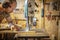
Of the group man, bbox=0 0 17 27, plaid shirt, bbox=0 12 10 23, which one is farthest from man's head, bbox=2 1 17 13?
plaid shirt, bbox=0 12 10 23

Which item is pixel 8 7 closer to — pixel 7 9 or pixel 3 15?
pixel 7 9

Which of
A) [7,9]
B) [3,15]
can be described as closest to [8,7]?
[7,9]

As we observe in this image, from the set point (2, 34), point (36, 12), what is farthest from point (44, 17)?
point (2, 34)

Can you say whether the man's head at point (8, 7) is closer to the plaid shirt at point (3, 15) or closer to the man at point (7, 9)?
the man at point (7, 9)

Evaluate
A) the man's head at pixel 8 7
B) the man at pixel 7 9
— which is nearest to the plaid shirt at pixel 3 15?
the man at pixel 7 9

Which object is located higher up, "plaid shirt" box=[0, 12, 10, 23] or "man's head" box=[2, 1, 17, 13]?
"man's head" box=[2, 1, 17, 13]

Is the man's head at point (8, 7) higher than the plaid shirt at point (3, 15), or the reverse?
the man's head at point (8, 7)

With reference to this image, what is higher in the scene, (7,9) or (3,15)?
(7,9)

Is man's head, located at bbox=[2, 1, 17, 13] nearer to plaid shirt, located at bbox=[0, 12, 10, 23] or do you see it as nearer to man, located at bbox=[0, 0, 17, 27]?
man, located at bbox=[0, 0, 17, 27]

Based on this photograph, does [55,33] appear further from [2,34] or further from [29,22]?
[2,34]

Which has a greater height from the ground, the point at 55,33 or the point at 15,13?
the point at 15,13

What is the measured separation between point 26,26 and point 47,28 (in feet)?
2.22

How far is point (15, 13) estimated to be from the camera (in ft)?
14.5

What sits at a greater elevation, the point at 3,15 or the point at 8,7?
the point at 8,7
